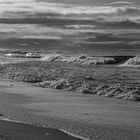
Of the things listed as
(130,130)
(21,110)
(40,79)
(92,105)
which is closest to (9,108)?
(21,110)

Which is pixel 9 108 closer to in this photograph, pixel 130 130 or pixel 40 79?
pixel 130 130

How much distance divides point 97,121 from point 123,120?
59 cm

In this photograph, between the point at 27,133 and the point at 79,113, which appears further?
the point at 79,113

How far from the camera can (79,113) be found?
10.2 meters

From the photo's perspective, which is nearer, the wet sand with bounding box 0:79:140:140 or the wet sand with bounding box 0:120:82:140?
the wet sand with bounding box 0:120:82:140

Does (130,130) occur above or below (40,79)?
above

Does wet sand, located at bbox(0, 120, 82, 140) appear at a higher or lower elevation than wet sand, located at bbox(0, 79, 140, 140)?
higher

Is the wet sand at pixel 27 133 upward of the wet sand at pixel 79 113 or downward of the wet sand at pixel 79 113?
upward

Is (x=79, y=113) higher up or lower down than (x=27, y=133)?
lower down

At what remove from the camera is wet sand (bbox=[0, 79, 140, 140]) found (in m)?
8.10

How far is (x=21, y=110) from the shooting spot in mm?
10703

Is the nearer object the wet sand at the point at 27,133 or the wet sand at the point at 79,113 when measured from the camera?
the wet sand at the point at 27,133

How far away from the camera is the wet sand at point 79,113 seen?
26.6 feet

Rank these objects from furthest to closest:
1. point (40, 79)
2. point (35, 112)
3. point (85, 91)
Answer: point (40, 79) → point (85, 91) → point (35, 112)
